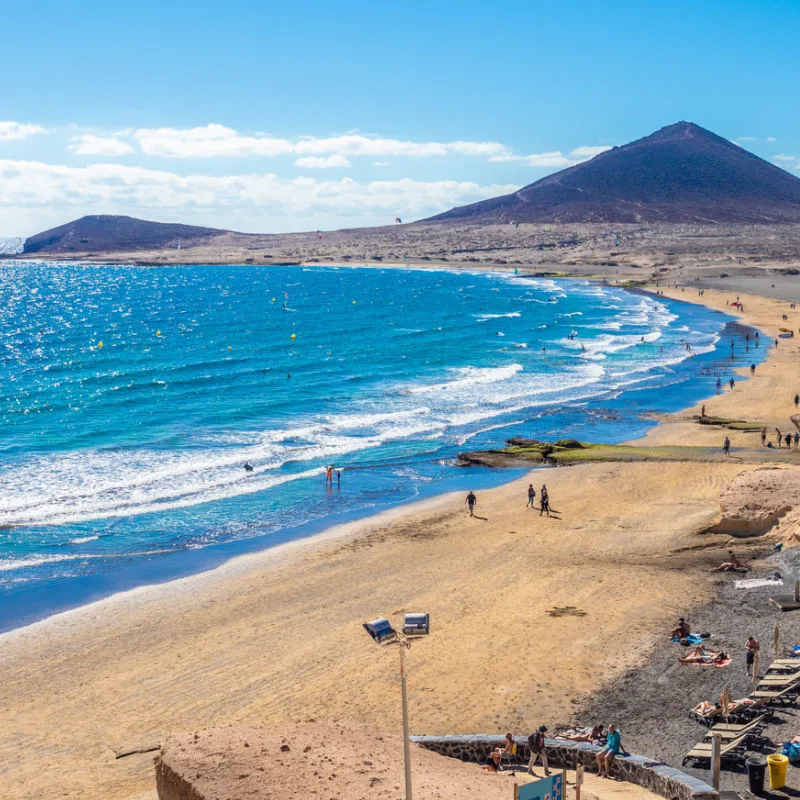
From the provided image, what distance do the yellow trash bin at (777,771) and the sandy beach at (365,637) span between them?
190 inches

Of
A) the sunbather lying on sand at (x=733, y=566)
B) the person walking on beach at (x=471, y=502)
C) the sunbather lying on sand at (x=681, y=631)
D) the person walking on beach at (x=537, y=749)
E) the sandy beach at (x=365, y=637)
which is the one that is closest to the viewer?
the person walking on beach at (x=537, y=749)

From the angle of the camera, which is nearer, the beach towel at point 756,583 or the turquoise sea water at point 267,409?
the beach towel at point 756,583

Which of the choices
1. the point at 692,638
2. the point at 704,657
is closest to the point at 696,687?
the point at 704,657

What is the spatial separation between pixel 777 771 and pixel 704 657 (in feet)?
20.1

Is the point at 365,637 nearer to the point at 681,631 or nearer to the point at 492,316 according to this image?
the point at 681,631

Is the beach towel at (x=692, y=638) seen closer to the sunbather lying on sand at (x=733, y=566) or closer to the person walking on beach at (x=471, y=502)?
the sunbather lying on sand at (x=733, y=566)

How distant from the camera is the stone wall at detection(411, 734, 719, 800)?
14997mm

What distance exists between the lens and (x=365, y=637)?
76.9 feet

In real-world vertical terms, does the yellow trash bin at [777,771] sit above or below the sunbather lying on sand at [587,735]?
above

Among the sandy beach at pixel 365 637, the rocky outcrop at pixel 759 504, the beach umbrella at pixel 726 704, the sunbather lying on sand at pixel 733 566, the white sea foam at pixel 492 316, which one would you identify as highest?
the white sea foam at pixel 492 316

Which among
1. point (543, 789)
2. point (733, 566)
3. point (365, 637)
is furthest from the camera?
point (733, 566)

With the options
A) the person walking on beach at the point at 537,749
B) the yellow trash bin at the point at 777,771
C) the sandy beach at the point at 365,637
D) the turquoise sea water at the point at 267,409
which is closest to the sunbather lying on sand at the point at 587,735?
the sandy beach at the point at 365,637

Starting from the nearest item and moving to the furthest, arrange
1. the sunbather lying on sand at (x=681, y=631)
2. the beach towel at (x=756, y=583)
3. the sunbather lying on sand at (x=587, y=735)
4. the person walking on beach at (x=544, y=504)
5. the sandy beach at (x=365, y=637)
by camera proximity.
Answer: the sunbather lying on sand at (x=587, y=735)
the sandy beach at (x=365, y=637)
the sunbather lying on sand at (x=681, y=631)
the beach towel at (x=756, y=583)
the person walking on beach at (x=544, y=504)

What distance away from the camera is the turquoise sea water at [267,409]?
108 ft
